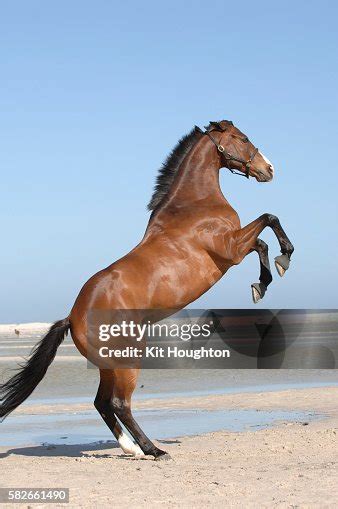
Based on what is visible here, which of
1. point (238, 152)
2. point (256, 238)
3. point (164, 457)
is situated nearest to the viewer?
point (164, 457)

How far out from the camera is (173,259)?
8.97 m

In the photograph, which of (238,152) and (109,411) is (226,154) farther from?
(109,411)

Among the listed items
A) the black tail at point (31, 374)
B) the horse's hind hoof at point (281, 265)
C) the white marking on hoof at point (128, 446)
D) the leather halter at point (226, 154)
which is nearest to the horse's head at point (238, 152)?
the leather halter at point (226, 154)

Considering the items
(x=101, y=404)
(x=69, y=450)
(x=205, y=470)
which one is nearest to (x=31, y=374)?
(x=101, y=404)

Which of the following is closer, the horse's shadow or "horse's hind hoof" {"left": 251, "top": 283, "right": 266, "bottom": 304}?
"horse's hind hoof" {"left": 251, "top": 283, "right": 266, "bottom": 304}

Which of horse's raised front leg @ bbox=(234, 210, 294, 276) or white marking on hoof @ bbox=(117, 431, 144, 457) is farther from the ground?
horse's raised front leg @ bbox=(234, 210, 294, 276)

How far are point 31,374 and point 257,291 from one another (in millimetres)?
2398

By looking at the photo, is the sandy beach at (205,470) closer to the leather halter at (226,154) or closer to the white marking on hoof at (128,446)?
the white marking on hoof at (128,446)

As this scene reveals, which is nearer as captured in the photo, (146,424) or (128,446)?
(128,446)

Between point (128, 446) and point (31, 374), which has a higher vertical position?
point (31, 374)

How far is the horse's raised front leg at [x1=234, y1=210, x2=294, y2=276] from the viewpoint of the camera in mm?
9164

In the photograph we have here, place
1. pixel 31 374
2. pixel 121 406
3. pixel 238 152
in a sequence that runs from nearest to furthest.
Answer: pixel 121 406 < pixel 31 374 < pixel 238 152

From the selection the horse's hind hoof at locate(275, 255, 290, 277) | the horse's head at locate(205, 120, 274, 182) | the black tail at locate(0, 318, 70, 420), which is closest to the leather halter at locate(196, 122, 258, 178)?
the horse's head at locate(205, 120, 274, 182)

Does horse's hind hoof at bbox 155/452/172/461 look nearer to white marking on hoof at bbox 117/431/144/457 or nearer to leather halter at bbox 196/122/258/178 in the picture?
white marking on hoof at bbox 117/431/144/457
